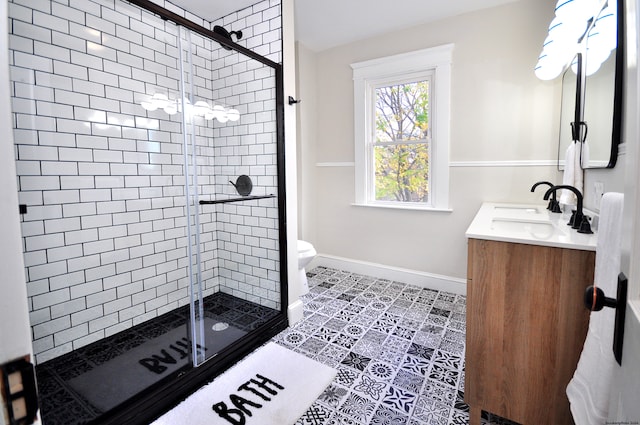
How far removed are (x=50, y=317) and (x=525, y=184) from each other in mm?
3439

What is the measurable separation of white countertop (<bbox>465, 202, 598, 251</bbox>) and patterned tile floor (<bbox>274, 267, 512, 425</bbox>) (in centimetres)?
90

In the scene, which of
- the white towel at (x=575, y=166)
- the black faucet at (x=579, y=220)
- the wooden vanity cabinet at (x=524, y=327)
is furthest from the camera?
the white towel at (x=575, y=166)

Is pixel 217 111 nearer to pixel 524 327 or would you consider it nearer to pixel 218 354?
pixel 218 354

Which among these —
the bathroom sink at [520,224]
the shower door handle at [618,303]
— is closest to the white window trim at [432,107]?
the bathroom sink at [520,224]

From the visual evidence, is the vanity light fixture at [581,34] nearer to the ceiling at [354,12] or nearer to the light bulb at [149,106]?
the ceiling at [354,12]

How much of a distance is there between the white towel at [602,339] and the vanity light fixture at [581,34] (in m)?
1.03

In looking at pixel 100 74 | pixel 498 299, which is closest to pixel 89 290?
pixel 100 74

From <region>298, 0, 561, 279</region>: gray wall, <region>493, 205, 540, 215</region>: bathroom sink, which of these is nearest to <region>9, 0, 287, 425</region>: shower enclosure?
<region>298, 0, 561, 279</region>: gray wall

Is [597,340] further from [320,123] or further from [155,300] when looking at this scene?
[320,123]

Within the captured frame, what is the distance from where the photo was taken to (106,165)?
80.4 inches

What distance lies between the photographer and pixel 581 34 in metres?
1.93

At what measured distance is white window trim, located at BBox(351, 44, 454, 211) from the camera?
2.92m

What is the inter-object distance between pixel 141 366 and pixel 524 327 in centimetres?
201

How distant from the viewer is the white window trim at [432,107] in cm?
292
